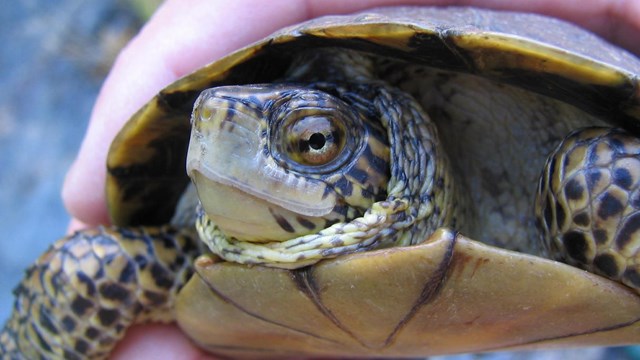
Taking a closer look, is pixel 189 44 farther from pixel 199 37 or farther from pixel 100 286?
pixel 100 286

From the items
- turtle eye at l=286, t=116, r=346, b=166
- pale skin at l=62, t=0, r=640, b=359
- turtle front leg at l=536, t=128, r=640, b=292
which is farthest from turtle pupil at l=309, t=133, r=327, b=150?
pale skin at l=62, t=0, r=640, b=359

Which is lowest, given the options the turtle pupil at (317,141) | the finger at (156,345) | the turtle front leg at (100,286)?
the finger at (156,345)

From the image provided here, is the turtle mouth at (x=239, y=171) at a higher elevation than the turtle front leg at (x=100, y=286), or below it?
higher

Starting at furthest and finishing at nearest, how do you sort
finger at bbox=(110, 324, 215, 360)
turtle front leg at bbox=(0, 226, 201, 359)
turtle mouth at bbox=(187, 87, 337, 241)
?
finger at bbox=(110, 324, 215, 360), turtle front leg at bbox=(0, 226, 201, 359), turtle mouth at bbox=(187, 87, 337, 241)

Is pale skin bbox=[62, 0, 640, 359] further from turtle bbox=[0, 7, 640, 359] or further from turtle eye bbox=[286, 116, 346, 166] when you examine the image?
turtle eye bbox=[286, 116, 346, 166]

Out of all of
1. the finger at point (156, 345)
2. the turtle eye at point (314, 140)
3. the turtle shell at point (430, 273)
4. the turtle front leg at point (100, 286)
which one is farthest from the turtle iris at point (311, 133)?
the finger at point (156, 345)

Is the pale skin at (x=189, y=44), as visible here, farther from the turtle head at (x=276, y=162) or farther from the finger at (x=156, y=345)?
the turtle head at (x=276, y=162)

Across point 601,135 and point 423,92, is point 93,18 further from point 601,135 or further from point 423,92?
point 601,135

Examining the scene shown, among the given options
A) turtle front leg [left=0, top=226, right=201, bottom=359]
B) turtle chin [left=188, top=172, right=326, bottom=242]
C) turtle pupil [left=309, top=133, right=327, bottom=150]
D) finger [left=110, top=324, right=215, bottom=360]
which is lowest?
finger [left=110, top=324, right=215, bottom=360]
